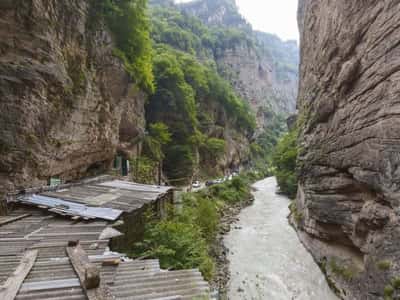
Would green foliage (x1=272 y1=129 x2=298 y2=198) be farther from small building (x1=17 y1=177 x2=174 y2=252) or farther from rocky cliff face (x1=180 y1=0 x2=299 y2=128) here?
rocky cliff face (x1=180 y1=0 x2=299 y2=128)

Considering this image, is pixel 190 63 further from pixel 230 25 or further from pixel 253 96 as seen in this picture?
pixel 230 25

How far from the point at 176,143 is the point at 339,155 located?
61.8 feet

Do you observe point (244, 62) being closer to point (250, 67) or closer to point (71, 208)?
point (250, 67)

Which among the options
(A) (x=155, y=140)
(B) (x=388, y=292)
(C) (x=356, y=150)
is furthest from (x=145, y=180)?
(B) (x=388, y=292)

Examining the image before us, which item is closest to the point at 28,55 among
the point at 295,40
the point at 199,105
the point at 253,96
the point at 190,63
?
the point at 199,105

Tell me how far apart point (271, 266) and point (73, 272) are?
11.1 meters

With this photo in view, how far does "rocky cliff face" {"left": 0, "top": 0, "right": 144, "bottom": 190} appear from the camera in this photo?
7344 millimetres

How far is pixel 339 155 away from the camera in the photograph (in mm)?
10008

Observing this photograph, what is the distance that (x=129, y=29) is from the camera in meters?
14.2

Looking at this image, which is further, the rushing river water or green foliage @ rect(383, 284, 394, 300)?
the rushing river water

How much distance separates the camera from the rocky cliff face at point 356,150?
6809 millimetres

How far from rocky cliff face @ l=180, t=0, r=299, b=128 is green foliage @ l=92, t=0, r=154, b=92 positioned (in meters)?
53.8

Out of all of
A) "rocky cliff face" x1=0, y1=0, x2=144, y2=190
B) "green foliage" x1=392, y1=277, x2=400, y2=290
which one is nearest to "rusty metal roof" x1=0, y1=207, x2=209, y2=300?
"rocky cliff face" x1=0, y1=0, x2=144, y2=190

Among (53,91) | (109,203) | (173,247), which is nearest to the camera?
(109,203)
